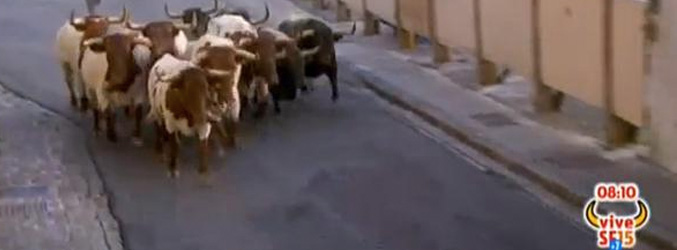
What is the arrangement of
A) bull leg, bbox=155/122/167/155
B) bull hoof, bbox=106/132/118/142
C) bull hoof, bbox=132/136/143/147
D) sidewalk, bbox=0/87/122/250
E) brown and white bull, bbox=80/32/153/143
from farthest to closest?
bull hoof, bbox=106/132/118/142 < bull hoof, bbox=132/136/143/147 < brown and white bull, bbox=80/32/153/143 < bull leg, bbox=155/122/167/155 < sidewalk, bbox=0/87/122/250

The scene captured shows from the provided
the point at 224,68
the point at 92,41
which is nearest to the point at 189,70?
the point at 224,68

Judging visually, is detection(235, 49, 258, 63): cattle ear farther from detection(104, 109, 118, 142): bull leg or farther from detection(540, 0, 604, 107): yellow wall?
detection(540, 0, 604, 107): yellow wall

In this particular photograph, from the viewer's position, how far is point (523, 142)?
40.0 ft

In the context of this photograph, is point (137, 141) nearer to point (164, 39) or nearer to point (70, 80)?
point (164, 39)

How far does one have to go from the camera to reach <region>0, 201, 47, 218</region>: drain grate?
10883mm

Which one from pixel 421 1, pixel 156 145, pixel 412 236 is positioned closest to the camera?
pixel 412 236

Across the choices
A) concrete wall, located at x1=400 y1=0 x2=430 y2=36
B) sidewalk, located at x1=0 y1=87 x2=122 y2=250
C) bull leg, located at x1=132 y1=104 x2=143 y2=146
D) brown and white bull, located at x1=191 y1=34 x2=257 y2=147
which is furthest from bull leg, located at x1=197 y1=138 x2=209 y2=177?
concrete wall, located at x1=400 y1=0 x2=430 y2=36

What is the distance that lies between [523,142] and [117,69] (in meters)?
3.38

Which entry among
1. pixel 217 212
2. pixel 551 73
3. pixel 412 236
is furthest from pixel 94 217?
pixel 551 73

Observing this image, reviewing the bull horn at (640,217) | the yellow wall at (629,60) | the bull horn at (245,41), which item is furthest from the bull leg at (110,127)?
the bull horn at (640,217)

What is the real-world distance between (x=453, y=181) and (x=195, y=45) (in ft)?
9.55

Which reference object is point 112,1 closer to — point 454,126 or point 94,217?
point 454,126

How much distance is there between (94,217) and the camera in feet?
35.2

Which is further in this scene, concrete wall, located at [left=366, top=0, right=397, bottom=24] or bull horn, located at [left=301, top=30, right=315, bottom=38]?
concrete wall, located at [left=366, top=0, right=397, bottom=24]
